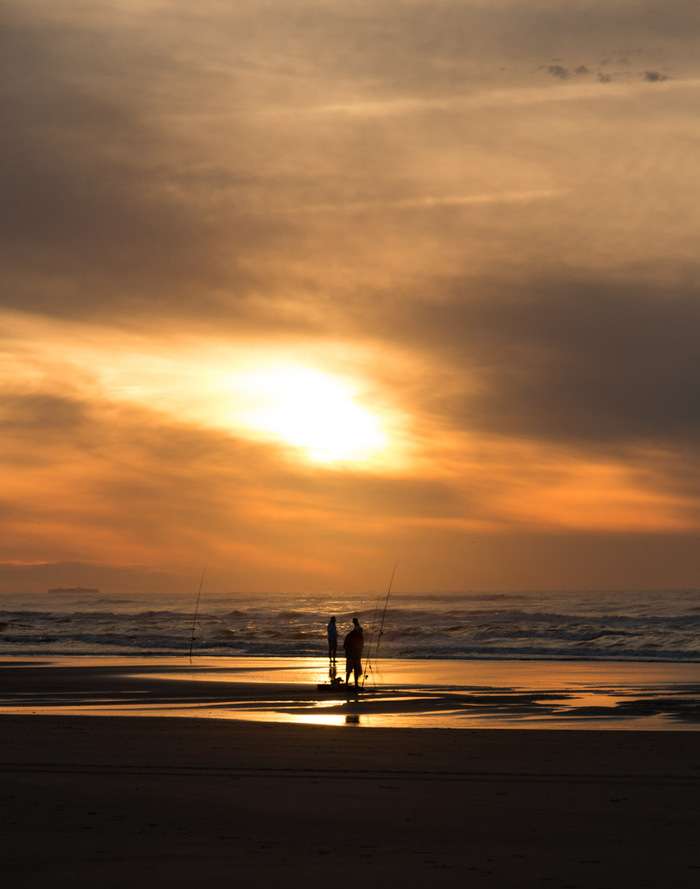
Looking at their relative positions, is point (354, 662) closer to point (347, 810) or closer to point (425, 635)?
point (347, 810)

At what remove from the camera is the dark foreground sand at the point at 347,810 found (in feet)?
23.9

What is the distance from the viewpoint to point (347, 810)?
378 inches

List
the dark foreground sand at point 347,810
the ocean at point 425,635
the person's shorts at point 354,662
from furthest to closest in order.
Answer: the ocean at point 425,635 → the person's shorts at point 354,662 → the dark foreground sand at point 347,810

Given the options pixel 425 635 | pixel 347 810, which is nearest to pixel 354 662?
pixel 347 810

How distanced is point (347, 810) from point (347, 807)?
6.2 inches

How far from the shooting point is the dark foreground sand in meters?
7.28

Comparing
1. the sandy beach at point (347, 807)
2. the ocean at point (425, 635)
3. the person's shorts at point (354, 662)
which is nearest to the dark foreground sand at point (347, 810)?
the sandy beach at point (347, 807)

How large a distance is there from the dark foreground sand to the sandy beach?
0.08 feet

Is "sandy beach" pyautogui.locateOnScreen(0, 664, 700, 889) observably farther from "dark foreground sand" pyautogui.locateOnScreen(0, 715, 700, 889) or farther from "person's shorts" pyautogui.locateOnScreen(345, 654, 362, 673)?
"person's shorts" pyautogui.locateOnScreen(345, 654, 362, 673)

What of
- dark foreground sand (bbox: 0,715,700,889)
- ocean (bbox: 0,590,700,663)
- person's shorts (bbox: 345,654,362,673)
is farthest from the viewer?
ocean (bbox: 0,590,700,663)

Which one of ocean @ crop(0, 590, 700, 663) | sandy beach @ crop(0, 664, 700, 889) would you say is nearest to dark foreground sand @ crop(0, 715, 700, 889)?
sandy beach @ crop(0, 664, 700, 889)

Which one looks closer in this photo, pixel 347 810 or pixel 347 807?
pixel 347 810

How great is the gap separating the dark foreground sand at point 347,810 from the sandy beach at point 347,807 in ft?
0.08

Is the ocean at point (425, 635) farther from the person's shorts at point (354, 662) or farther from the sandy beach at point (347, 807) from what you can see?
the sandy beach at point (347, 807)
